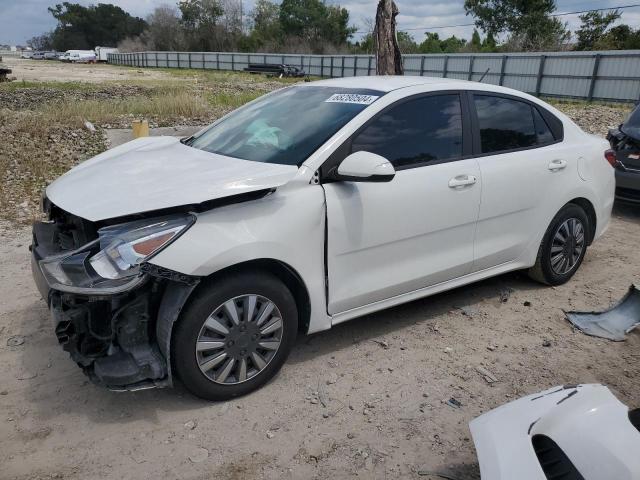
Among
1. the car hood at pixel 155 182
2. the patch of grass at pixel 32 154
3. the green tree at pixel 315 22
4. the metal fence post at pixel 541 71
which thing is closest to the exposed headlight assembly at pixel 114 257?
the car hood at pixel 155 182

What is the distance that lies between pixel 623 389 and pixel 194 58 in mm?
61256

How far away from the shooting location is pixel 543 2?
1876 inches

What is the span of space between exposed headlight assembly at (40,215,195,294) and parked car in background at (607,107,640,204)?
628 centimetres

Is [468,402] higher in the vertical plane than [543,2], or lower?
lower

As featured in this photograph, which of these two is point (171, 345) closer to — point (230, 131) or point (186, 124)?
point (230, 131)

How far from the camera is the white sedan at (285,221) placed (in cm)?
279

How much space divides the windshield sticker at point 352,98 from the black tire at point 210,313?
51.0 inches

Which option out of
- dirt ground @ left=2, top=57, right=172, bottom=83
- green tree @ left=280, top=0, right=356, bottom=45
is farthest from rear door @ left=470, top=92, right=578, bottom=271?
green tree @ left=280, top=0, right=356, bottom=45

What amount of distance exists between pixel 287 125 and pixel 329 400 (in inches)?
68.9

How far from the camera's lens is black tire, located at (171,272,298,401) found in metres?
2.83

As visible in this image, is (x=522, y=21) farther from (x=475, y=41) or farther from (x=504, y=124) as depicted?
(x=504, y=124)

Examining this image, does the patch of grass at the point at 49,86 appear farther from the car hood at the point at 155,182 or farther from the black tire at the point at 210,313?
the black tire at the point at 210,313

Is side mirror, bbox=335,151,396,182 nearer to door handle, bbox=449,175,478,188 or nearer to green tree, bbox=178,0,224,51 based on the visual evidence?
door handle, bbox=449,175,478,188

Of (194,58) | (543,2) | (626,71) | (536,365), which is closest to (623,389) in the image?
(536,365)
